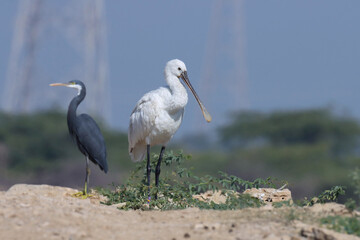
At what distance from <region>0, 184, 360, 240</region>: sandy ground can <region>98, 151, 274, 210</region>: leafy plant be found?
600 mm

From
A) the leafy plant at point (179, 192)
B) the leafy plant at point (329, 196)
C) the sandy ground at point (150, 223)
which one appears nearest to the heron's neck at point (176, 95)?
the leafy plant at point (179, 192)

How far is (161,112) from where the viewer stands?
31.3 ft

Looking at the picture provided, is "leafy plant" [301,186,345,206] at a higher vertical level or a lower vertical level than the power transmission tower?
lower

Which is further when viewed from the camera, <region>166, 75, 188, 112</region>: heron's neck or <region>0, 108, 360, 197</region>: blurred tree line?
<region>0, 108, 360, 197</region>: blurred tree line

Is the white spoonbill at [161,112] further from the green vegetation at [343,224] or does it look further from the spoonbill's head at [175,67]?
the green vegetation at [343,224]

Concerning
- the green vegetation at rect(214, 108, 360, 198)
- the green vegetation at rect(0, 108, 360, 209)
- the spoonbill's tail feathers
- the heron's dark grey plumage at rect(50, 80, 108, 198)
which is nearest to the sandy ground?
the spoonbill's tail feathers

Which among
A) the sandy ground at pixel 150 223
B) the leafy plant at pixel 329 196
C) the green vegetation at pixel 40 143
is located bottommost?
the sandy ground at pixel 150 223

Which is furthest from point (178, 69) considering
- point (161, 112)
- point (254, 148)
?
point (254, 148)

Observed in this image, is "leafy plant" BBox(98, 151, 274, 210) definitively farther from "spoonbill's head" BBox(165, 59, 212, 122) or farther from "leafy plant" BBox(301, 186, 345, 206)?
"spoonbill's head" BBox(165, 59, 212, 122)

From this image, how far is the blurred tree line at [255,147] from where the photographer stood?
108ft

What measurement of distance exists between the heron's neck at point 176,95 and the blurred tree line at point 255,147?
2017 cm

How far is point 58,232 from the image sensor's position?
6.43 metres

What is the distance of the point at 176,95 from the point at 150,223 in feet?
9.05

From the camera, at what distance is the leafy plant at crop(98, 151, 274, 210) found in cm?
816
